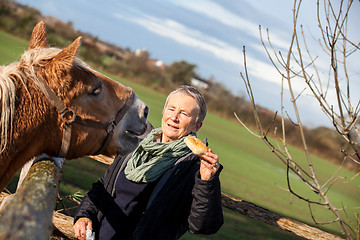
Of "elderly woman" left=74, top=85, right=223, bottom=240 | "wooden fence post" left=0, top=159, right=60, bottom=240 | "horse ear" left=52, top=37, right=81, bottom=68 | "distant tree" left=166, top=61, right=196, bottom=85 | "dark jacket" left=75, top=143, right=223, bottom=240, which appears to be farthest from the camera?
"distant tree" left=166, top=61, right=196, bottom=85

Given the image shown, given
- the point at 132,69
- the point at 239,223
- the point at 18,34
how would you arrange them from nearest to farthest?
the point at 239,223
the point at 18,34
the point at 132,69

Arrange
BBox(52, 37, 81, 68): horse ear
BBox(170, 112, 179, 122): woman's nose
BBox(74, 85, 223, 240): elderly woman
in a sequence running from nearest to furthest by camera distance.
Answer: BBox(52, 37, 81, 68): horse ear < BBox(74, 85, 223, 240): elderly woman < BBox(170, 112, 179, 122): woman's nose

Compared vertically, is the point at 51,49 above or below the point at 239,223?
above

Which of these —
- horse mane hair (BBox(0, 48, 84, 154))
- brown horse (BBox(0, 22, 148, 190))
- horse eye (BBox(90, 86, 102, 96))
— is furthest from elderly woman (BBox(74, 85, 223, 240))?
horse mane hair (BBox(0, 48, 84, 154))

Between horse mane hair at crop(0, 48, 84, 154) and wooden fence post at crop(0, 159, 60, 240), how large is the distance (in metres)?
0.25

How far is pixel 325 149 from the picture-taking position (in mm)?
35312

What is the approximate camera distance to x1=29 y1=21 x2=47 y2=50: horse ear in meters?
2.18

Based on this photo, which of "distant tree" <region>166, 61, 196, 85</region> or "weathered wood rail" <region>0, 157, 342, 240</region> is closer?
"weathered wood rail" <region>0, 157, 342, 240</region>

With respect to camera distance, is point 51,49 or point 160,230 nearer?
point 51,49

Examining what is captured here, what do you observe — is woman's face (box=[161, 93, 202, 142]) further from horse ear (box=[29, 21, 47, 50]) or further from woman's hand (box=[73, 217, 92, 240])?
horse ear (box=[29, 21, 47, 50])

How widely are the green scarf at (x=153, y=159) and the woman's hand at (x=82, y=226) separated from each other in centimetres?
42

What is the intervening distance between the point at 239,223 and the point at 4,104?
297 inches

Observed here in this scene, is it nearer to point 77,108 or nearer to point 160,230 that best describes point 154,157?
point 160,230

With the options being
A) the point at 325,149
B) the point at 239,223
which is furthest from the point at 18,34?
the point at 239,223
